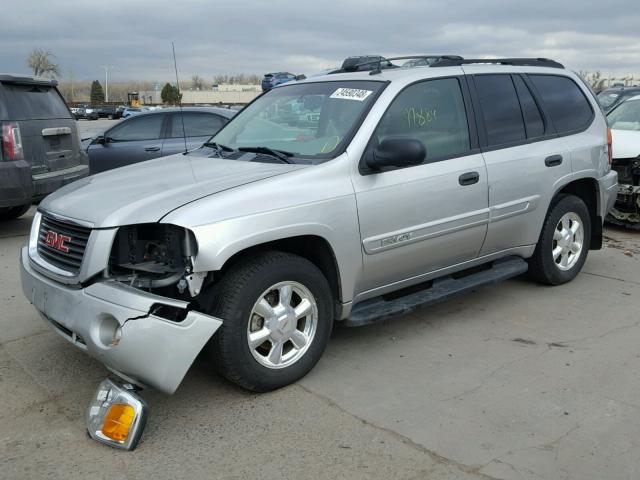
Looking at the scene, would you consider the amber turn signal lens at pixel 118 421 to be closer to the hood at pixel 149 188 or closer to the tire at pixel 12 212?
the hood at pixel 149 188

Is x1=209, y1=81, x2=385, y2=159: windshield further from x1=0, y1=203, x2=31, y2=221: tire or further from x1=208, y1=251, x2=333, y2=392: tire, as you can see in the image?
x1=0, y1=203, x2=31, y2=221: tire

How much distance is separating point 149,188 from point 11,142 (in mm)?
4045

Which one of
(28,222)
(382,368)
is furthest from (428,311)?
(28,222)

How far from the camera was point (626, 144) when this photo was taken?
26.5ft

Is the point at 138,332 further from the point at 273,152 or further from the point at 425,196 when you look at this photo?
the point at 425,196

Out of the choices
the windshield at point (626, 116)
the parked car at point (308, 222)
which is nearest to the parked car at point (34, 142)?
the parked car at point (308, 222)

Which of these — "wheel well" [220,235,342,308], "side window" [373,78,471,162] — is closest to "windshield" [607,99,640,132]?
"side window" [373,78,471,162]

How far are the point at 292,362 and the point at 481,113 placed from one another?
7.80 ft

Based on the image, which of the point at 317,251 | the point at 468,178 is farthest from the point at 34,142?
the point at 468,178

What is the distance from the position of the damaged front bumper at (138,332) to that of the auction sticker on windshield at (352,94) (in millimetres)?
1872

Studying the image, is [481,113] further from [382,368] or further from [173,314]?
[173,314]

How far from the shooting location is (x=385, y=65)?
16.6 ft

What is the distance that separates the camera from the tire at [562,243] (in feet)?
17.9

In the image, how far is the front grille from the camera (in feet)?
11.4
